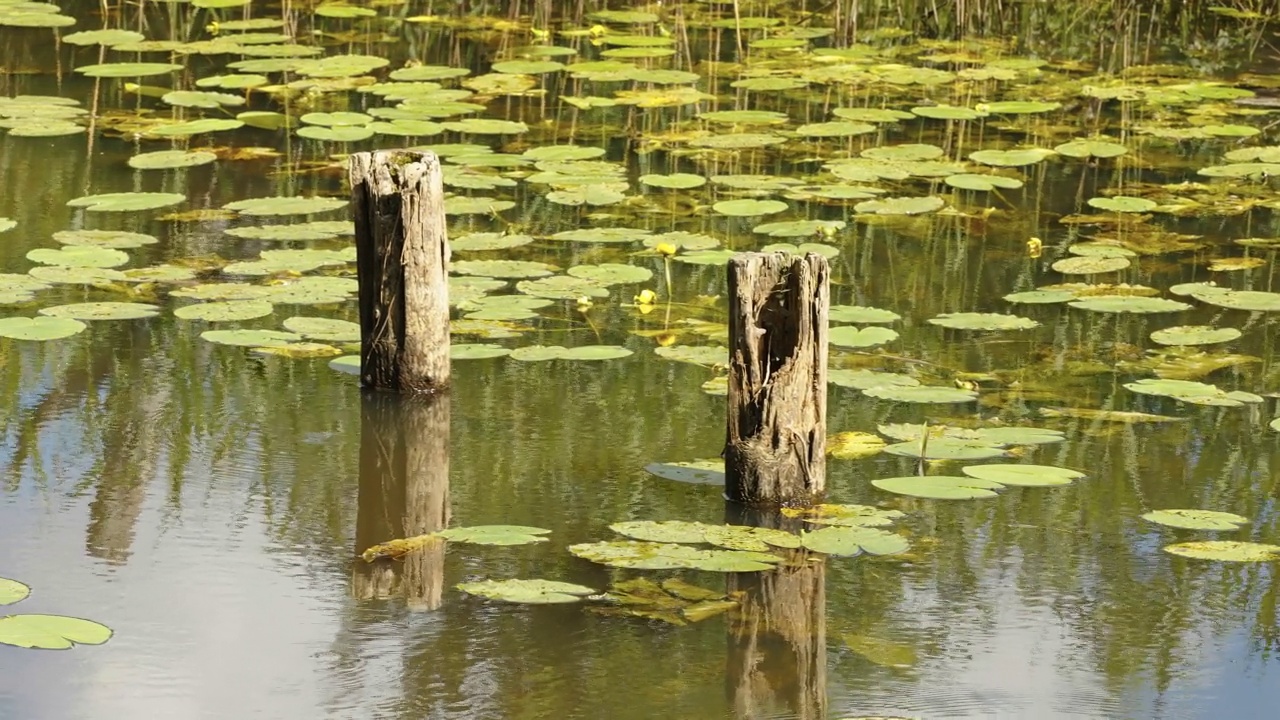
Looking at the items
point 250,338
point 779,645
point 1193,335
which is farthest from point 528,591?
point 1193,335

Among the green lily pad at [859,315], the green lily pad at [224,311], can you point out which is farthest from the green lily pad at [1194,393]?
the green lily pad at [224,311]

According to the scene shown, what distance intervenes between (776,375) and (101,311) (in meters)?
2.38

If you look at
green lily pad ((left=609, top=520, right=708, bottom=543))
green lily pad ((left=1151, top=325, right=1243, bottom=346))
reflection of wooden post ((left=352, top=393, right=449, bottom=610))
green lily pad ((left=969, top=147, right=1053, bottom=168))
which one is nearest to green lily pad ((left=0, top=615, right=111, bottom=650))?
reflection of wooden post ((left=352, top=393, right=449, bottom=610))

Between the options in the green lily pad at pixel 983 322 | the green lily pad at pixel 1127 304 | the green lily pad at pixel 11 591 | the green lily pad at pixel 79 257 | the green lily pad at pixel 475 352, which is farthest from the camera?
the green lily pad at pixel 79 257

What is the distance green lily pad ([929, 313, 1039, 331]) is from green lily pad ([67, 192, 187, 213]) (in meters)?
2.91

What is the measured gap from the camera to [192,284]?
21.1 ft

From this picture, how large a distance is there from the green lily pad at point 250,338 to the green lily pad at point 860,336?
5.44 ft

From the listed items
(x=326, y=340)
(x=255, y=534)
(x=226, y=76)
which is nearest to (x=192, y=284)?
(x=326, y=340)

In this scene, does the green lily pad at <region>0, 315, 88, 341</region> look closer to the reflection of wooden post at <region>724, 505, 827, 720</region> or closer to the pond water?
the pond water

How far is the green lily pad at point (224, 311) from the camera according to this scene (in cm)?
598

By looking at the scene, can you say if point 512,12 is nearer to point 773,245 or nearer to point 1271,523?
point 773,245

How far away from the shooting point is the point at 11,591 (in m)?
4.11

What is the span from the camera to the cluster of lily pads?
12.7ft

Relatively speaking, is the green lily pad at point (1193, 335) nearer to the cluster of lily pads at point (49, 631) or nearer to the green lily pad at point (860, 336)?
the green lily pad at point (860, 336)
